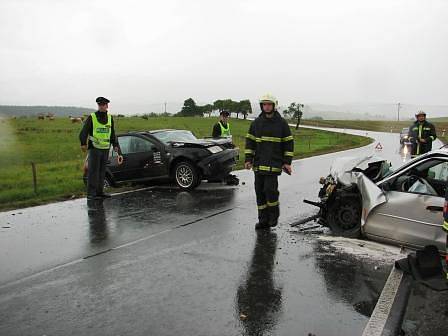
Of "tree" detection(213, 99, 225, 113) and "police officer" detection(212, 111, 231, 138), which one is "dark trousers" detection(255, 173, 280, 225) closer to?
"police officer" detection(212, 111, 231, 138)

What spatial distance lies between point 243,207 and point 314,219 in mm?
1573

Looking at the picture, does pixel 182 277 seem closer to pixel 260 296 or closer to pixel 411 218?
pixel 260 296

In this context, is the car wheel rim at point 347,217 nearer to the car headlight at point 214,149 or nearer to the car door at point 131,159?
the car headlight at point 214,149

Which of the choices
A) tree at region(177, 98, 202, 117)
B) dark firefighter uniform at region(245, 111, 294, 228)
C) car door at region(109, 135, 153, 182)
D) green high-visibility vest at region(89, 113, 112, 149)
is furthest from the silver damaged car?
tree at region(177, 98, 202, 117)

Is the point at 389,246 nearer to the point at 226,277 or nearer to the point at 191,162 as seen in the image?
the point at 226,277

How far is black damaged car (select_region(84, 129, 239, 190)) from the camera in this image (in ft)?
33.3

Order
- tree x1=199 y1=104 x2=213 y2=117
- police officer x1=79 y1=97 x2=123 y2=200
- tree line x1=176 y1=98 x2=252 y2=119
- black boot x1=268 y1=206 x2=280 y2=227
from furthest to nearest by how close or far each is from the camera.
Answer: tree x1=199 y1=104 x2=213 y2=117
tree line x1=176 y1=98 x2=252 y2=119
police officer x1=79 y1=97 x2=123 y2=200
black boot x1=268 y1=206 x2=280 y2=227

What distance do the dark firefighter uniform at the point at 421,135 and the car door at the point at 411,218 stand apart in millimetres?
6461

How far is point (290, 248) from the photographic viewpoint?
225 inches

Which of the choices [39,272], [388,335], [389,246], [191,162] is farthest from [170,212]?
[388,335]

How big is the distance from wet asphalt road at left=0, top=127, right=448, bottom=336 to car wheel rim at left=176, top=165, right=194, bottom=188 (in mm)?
2501

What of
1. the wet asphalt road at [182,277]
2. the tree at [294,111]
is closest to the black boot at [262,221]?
the wet asphalt road at [182,277]

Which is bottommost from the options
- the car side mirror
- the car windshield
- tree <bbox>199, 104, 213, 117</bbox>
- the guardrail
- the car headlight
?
the guardrail

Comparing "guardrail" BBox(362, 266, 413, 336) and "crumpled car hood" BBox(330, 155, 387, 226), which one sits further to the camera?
"crumpled car hood" BBox(330, 155, 387, 226)
